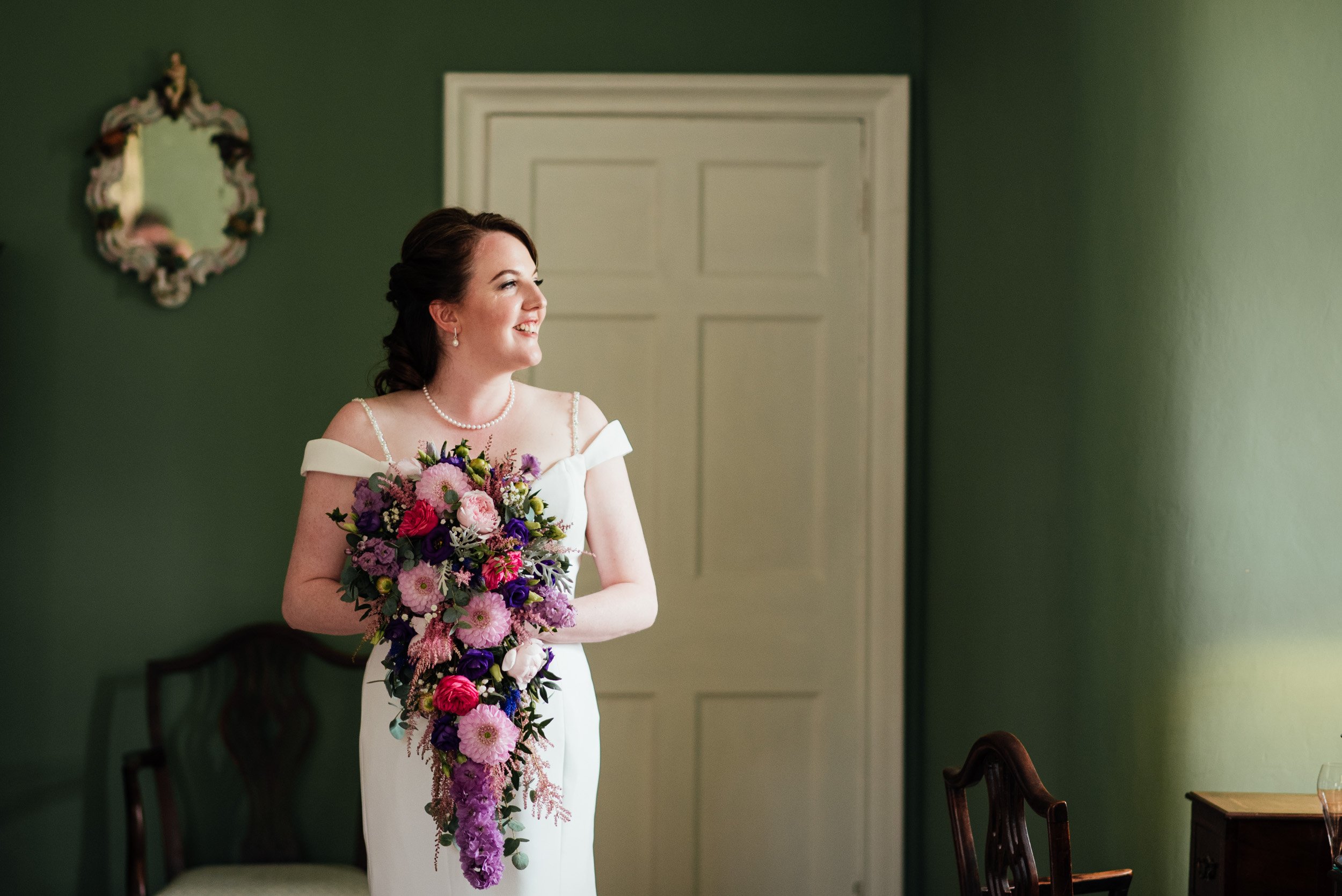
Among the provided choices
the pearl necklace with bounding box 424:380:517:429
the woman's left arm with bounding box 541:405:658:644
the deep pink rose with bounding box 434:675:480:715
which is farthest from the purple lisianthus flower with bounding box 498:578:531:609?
the pearl necklace with bounding box 424:380:517:429

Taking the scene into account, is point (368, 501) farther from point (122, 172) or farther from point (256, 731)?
point (122, 172)

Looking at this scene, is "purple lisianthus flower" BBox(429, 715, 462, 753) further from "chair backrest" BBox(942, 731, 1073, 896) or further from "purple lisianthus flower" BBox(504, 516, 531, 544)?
"chair backrest" BBox(942, 731, 1073, 896)

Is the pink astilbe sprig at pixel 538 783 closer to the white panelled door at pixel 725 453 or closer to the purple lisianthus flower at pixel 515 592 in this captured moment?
the purple lisianthus flower at pixel 515 592

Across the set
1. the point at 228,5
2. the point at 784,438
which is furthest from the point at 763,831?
the point at 228,5

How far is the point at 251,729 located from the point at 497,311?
1.60 m

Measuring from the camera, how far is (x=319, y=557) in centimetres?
176

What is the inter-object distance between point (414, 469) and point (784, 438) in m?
1.43

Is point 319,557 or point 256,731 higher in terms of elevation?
point 319,557

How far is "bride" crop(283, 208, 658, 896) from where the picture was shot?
5.55 ft

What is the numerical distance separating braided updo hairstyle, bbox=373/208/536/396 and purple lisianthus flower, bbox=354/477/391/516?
390 millimetres

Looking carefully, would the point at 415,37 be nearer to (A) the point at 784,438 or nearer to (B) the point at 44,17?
(B) the point at 44,17

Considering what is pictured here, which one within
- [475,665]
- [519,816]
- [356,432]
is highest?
[356,432]

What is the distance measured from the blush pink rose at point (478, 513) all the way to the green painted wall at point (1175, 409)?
3.56 feet

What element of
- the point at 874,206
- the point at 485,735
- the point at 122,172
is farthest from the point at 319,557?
the point at 874,206
